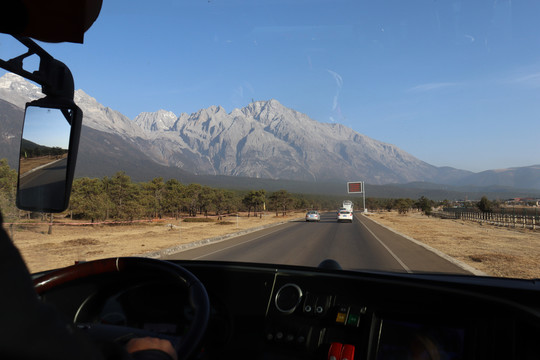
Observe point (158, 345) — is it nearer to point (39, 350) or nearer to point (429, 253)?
point (39, 350)

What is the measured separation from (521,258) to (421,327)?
19.5 feet

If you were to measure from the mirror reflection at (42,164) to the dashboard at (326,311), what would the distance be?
52 cm

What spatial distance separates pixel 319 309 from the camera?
2.84 metres

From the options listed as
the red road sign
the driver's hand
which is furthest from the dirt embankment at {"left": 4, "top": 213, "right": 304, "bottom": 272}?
the red road sign

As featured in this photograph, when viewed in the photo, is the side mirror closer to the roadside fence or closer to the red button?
the red button

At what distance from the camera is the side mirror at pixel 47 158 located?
7.03 feet

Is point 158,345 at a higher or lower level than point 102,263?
lower

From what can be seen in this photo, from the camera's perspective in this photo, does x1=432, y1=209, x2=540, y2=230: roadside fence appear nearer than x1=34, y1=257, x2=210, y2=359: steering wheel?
No

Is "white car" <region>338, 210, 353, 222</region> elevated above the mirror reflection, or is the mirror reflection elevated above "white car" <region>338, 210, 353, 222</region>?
the mirror reflection

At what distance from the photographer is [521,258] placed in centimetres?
705

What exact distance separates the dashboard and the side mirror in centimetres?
53

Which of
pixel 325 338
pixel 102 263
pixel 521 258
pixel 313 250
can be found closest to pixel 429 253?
pixel 313 250

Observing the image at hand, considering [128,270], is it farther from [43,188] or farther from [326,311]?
[326,311]

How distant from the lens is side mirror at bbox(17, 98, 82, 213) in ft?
7.03
